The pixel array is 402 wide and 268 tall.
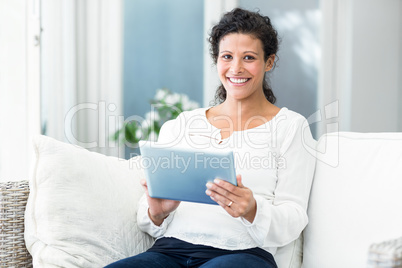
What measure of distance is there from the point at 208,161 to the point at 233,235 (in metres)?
0.33

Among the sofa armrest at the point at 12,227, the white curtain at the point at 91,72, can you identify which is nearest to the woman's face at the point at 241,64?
the sofa armrest at the point at 12,227

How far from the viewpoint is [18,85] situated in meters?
2.44

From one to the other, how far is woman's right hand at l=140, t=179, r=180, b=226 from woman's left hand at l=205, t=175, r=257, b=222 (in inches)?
8.3

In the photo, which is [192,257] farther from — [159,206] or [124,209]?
[124,209]

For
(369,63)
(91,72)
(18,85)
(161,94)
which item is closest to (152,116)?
(161,94)

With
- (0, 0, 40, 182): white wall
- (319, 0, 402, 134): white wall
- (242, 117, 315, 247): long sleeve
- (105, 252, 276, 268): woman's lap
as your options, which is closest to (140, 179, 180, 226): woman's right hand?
(105, 252, 276, 268): woman's lap

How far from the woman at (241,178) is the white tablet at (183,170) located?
39mm

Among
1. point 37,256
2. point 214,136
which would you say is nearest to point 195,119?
point 214,136

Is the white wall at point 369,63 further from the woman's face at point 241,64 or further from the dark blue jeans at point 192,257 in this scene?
the dark blue jeans at point 192,257

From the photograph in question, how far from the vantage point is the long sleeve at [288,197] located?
1337 millimetres

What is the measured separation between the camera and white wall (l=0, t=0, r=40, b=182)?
2289 mm

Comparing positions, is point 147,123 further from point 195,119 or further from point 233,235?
point 233,235

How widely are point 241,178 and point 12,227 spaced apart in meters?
0.70

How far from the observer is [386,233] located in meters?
1.35
